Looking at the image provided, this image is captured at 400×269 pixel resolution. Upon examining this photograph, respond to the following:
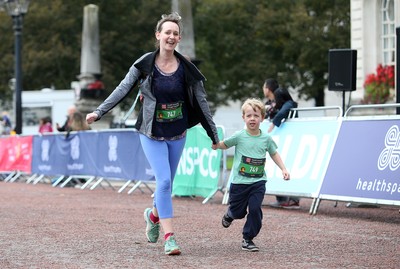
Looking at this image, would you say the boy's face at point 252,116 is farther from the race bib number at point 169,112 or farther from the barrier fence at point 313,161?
the barrier fence at point 313,161

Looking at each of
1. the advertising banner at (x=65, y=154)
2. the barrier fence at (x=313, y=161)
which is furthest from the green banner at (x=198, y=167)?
the advertising banner at (x=65, y=154)

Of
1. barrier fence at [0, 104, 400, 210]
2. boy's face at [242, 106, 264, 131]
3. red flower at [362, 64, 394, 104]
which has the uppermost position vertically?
red flower at [362, 64, 394, 104]

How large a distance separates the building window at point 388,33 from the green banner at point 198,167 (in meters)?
13.8

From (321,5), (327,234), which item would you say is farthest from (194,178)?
(321,5)

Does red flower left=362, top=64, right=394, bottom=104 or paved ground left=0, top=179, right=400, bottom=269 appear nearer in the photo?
paved ground left=0, top=179, right=400, bottom=269

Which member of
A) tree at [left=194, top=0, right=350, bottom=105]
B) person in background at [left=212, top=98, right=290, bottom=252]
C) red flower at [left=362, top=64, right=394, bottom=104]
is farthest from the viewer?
tree at [left=194, top=0, right=350, bottom=105]

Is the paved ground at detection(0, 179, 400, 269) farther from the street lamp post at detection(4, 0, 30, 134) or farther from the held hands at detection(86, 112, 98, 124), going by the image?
the street lamp post at detection(4, 0, 30, 134)

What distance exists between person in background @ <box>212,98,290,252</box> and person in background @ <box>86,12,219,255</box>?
61 centimetres

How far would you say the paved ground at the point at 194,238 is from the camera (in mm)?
9367

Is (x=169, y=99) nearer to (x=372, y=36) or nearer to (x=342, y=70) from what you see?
(x=342, y=70)

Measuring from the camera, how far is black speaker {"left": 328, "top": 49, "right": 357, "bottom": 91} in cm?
1770

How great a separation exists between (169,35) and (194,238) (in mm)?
2510

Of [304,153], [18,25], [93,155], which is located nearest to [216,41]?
[18,25]

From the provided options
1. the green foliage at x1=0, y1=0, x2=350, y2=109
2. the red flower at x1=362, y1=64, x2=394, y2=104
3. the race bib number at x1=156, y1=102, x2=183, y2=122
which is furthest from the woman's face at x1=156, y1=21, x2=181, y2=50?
the green foliage at x1=0, y1=0, x2=350, y2=109
